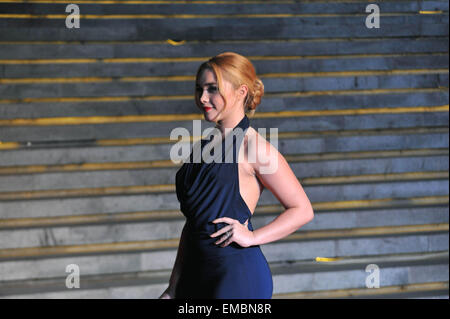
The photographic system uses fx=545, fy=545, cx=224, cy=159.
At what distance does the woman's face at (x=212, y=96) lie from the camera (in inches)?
62.3

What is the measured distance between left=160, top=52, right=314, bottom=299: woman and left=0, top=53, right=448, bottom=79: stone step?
3.63 metres

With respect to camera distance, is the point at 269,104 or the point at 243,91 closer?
the point at 243,91

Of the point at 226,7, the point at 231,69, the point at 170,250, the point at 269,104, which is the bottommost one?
the point at 170,250

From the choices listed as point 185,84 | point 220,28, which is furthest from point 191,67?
point 220,28

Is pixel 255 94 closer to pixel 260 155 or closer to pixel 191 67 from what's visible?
pixel 260 155

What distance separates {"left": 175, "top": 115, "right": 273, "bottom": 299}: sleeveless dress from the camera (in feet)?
5.24

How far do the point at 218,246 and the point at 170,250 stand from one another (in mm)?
3105

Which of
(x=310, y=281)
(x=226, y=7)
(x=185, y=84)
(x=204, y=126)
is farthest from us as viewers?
(x=226, y=7)

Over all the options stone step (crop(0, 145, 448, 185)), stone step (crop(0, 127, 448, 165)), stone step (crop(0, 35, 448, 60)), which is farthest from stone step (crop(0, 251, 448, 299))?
stone step (crop(0, 35, 448, 60))

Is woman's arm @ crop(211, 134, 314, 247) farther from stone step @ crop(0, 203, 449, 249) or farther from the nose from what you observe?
stone step @ crop(0, 203, 449, 249)

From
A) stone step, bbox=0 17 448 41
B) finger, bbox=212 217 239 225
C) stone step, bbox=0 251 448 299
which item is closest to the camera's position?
finger, bbox=212 217 239 225

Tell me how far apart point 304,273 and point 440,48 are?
270 centimetres

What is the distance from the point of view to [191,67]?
5.18 metres

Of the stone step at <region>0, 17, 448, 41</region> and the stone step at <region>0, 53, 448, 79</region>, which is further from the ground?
the stone step at <region>0, 17, 448, 41</region>
